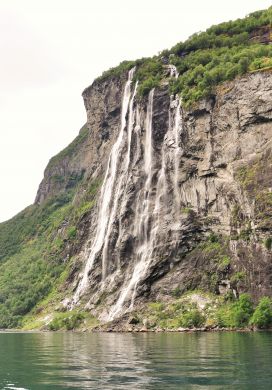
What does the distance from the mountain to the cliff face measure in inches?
6.6

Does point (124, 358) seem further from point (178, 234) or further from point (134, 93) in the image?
point (134, 93)

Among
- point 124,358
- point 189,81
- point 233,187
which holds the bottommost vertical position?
point 124,358

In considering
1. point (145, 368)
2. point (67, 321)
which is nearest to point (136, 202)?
point (67, 321)

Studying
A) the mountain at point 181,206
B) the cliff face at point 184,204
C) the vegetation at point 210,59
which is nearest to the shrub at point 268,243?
the mountain at point 181,206

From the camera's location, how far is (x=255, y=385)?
19531 millimetres

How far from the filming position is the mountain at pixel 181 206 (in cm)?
6209

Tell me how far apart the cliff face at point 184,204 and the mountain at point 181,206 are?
166mm

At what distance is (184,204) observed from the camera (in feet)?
242

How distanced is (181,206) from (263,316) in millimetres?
25227

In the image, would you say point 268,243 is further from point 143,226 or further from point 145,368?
point 145,368

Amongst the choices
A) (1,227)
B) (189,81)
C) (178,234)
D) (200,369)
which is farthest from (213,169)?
(1,227)

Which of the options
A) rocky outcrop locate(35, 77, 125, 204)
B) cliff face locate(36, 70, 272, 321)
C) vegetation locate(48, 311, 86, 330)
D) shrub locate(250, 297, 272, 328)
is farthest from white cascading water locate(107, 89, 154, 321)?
rocky outcrop locate(35, 77, 125, 204)

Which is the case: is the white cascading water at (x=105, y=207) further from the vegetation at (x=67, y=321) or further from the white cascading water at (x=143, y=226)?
the white cascading water at (x=143, y=226)

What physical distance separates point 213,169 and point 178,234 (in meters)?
9.99
